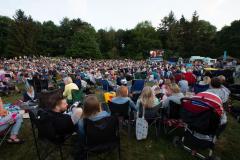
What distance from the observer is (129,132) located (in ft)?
15.1

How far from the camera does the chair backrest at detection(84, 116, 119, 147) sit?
2.80m

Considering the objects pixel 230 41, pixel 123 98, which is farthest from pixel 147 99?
pixel 230 41

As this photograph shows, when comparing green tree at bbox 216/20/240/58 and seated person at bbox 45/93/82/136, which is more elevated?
green tree at bbox 216/20/240/58

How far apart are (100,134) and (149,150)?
1601 millimetres

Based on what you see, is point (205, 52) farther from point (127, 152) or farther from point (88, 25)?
point (127, 152)

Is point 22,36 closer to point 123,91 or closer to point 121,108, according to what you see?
point 123,91

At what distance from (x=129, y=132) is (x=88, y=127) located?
6.59 feet

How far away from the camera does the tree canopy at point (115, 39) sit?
44.5 metres

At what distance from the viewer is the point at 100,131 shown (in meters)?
2.87

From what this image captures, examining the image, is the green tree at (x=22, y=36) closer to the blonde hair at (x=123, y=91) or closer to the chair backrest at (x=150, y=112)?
the blonde hair at (x=123, y=91)

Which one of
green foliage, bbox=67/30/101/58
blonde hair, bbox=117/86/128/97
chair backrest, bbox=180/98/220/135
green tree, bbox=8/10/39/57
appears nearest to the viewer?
chair backrest, bbox=180/98/220/135

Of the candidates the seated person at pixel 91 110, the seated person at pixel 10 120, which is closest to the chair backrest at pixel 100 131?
the seated person at pixel 91 110

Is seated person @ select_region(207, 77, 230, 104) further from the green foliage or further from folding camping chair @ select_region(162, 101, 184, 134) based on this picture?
the green foliage

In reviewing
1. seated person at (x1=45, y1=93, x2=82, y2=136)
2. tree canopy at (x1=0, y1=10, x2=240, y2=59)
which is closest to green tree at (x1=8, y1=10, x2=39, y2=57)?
tree canopy at (x1=0, y1=10, x2=240, y2=59)
